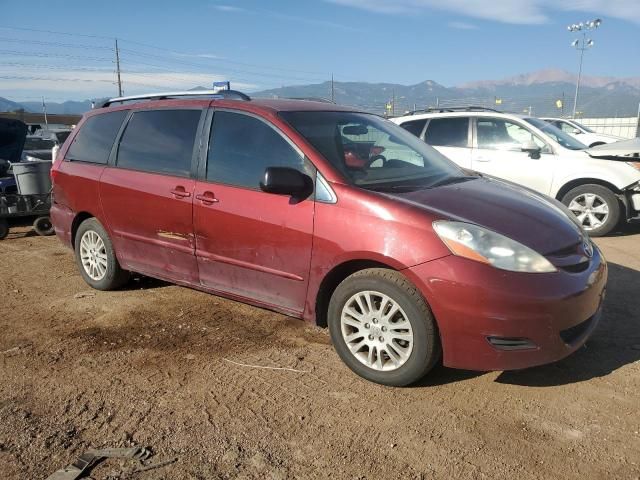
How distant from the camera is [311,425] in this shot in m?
2.92

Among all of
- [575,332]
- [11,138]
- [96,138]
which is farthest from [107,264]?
[11,138]

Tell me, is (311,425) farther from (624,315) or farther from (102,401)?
(624,315)

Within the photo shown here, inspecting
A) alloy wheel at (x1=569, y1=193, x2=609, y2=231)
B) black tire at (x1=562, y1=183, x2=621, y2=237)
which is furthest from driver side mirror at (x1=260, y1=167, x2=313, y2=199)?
alloy wheel at (x1=569, y1=193, x2=609, y2=231)

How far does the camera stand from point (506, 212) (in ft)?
11.1

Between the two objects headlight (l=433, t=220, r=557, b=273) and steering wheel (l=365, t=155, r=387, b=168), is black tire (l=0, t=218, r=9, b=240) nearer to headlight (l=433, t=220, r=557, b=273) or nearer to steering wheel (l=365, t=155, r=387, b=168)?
steering wheel (l=365, t=155, r=387, b=168)

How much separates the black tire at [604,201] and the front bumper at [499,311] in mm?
4987

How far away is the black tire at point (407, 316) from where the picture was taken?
Answer: 308 cm

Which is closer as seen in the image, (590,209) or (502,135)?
(590,209)

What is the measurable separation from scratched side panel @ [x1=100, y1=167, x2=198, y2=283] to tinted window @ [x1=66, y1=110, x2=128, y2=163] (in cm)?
29

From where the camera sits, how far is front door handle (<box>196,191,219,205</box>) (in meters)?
3.93

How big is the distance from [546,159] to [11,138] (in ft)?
27.2

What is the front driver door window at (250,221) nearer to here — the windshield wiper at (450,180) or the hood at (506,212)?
the hood at (506,212)

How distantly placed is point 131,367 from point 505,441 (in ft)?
7.65

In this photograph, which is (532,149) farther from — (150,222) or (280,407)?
(280,407)
